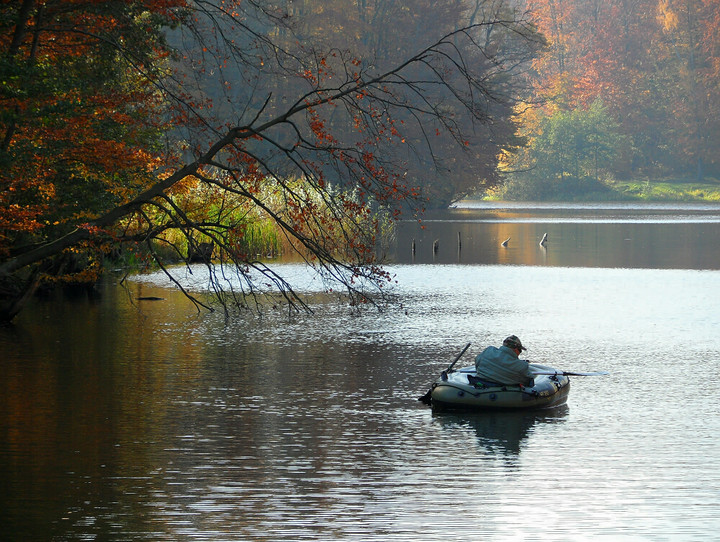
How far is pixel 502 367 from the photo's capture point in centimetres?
1555

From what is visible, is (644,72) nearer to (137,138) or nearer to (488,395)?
(137,138)

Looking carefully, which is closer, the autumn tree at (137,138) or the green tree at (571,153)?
the autumn tree at (137,138)

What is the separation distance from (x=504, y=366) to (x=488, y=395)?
1.48 ft

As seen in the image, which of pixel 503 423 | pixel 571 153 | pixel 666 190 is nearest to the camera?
pixel 503 423

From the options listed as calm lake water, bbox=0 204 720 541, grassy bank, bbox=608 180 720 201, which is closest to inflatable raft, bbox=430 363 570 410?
calm lake water, bbox=0 204 720 541

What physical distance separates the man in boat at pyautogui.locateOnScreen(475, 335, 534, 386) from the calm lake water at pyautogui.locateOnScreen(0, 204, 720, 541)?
0.50m

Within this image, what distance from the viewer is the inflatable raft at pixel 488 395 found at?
1545cm

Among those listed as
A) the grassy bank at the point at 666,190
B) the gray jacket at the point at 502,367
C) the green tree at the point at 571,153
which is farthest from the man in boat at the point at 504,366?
the green tree at the point at 571,153

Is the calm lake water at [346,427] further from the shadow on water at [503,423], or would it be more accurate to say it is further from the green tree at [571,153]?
the green tree at [571,153]

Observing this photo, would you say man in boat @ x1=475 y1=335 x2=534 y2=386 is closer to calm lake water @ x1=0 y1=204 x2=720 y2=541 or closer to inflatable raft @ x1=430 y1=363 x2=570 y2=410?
inflatable raft @ x1=430 y1=363 x2=570 y2=410

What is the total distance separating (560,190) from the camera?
336 feet

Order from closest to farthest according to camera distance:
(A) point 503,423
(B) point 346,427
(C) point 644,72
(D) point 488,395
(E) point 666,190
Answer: (B) point 346,427, (A) point 503,423, (D) point 488,395, (E) point 666,190, (C) point 644,72

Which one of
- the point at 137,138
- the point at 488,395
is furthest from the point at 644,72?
the point at 488,395

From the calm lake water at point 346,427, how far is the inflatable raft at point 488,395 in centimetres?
22
